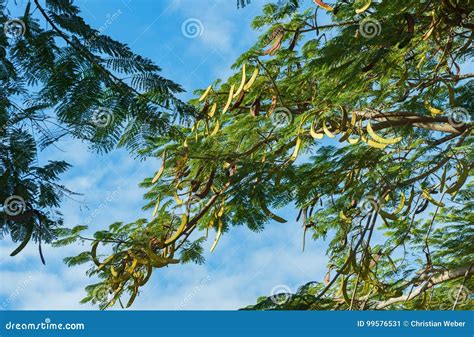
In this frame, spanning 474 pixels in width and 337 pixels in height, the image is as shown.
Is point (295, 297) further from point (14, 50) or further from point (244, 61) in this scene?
point (14, 50)

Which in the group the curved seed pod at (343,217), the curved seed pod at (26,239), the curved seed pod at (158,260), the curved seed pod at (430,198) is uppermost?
the curved seed pod at (343,217)

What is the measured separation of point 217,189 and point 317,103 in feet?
2.85

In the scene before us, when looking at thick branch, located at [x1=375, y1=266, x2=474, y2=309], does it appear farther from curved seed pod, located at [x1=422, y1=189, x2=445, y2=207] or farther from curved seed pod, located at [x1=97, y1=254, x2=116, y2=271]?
curved seed pod, located at [x1=97, y1=254, x2=116, y2=271]

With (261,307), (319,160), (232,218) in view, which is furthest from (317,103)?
(261,307)

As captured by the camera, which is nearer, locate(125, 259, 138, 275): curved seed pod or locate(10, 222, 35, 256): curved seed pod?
locate(10, 222, 35, 256): curved seed pod

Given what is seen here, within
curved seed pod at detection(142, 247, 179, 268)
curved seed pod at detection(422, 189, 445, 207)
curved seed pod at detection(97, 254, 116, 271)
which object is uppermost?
curved seed pod at detection(422, 189, 445, 207)

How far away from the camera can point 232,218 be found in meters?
4.39

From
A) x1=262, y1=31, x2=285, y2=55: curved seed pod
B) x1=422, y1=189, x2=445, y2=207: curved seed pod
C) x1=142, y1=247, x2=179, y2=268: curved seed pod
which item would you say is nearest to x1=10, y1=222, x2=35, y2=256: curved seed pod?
x1=142, y1=247, x2=179, y2=268: curved seed pod

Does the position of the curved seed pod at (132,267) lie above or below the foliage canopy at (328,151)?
below

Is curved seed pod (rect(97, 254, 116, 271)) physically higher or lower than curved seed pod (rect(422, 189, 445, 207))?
lower

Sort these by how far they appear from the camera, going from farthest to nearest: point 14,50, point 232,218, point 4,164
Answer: point 232,218 < point 4,164 < point 14,50

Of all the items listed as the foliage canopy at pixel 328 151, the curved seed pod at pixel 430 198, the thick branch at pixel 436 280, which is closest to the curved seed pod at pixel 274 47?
the foliage canopy at pixel 328 151

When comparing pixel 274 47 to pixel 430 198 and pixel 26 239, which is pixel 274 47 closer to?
pixel 430 198

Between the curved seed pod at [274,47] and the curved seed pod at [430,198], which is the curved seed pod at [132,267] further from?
the curved seed pod at [430,198]
